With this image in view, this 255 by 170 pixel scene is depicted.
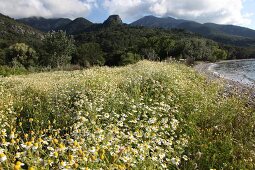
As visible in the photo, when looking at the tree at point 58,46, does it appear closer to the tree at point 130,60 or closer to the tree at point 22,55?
the tree at point 130,60

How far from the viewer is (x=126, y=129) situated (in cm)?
573

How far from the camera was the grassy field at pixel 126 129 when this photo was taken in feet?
13.4

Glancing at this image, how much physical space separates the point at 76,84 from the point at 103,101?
7.21ft

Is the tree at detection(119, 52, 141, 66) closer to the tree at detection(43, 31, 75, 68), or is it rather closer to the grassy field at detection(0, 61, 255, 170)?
the tree at detection(43, 31, 75, 68)

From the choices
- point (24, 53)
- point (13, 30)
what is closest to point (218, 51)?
point (24, 53)

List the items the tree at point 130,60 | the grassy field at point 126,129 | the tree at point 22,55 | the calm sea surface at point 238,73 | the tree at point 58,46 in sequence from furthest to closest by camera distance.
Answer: the tree at point 22,55
the tree at point 58,46
the tree at point 130,60
the calm sea surface at point 238,73
the grassy field at point 126,129

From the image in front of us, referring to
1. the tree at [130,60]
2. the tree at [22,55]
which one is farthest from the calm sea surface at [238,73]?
the tree at [22,55]

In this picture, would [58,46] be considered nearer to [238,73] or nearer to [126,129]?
[238,73]

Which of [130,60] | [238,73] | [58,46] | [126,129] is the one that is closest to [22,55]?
[58,46]

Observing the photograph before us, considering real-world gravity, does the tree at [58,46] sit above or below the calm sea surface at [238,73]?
above

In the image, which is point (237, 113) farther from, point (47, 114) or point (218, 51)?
point (218, 51)

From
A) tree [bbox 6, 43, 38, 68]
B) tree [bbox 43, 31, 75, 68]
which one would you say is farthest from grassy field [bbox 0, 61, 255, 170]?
tree [bbox 6, 43, 38, 68]

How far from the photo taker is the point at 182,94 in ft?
29.7

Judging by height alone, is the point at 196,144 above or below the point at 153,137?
below
